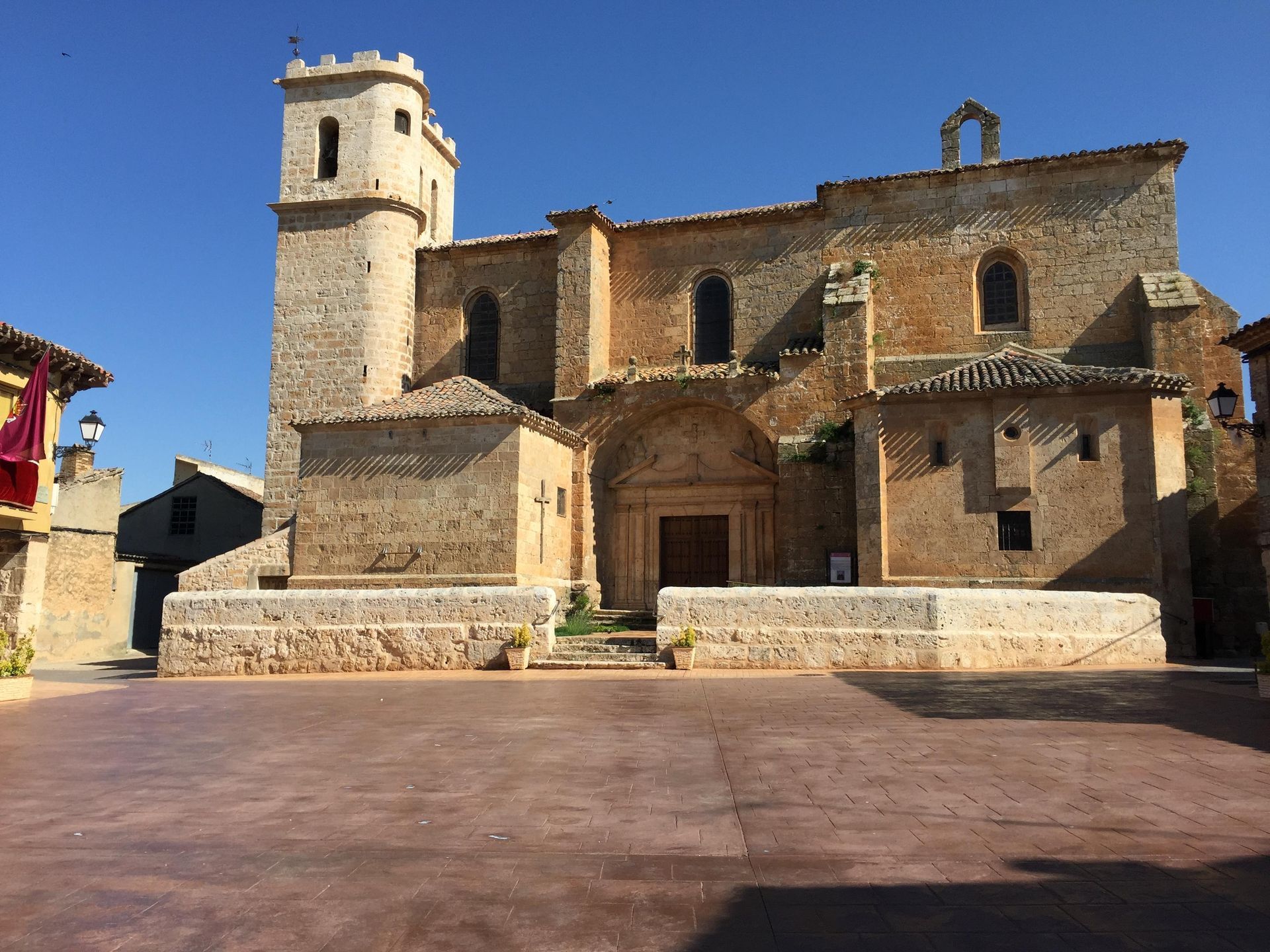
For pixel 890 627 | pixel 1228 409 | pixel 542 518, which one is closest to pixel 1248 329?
pixel 1228 409

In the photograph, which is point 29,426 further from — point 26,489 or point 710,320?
point 710,320

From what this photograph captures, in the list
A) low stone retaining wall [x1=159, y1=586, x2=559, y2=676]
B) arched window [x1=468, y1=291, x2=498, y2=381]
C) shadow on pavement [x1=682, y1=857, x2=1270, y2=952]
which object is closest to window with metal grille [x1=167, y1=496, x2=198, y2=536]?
arched window [x1=468, y1=291, x2=498, y2=381]

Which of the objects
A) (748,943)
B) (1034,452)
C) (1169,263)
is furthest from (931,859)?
(1169,263)

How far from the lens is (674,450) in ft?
77.5

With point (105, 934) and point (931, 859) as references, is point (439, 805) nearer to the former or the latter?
point (105, 934)

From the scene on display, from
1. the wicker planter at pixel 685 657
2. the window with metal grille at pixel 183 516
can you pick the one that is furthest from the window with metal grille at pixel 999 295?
the window with metal grille at pixel 183 516

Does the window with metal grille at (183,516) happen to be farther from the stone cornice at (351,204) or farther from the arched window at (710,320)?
the arched window at (710,320)

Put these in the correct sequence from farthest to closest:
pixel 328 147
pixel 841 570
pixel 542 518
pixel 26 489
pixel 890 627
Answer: pixel 328 147, pixel 542 518, pixel 841 570, pixel 26 489, pixel 890 627

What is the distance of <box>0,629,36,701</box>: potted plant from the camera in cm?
1231

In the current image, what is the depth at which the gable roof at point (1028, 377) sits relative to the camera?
18.1m

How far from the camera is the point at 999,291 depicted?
22.5 m

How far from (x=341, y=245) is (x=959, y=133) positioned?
646 inches

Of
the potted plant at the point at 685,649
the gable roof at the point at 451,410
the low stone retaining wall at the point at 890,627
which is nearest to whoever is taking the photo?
the low stone retaining wall at the point at 890,627

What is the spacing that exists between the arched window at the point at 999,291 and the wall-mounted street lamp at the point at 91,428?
62.5 feet
